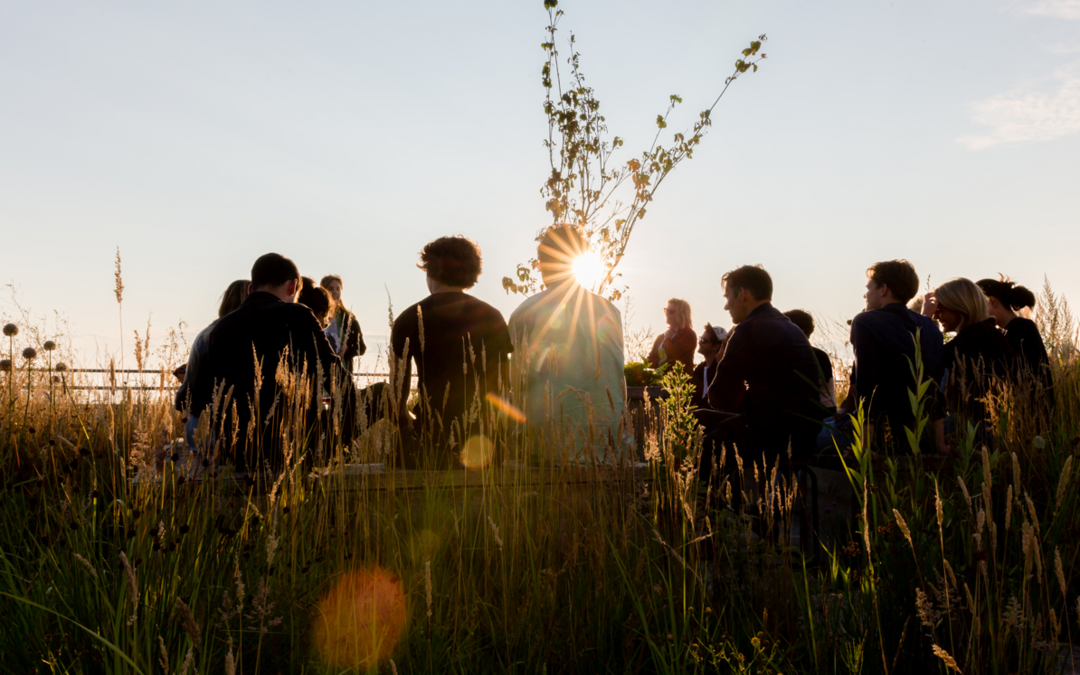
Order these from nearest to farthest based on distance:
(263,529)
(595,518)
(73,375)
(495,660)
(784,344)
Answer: (495,660) < (263,529) < (595,518) < (73,375) < (784,344)

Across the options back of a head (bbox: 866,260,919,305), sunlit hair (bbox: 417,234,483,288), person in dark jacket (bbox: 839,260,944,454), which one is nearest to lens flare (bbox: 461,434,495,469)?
sunlit hair (bbox: 417,234,483,288)

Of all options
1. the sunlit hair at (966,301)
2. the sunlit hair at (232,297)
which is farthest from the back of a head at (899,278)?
the sunlit hair at (232,297)

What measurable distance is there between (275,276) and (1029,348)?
4030mm

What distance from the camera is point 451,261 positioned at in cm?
354

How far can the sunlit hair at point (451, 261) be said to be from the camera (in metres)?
3.53

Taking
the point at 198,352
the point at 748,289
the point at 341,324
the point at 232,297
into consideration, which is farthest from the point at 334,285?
the point at 748,289

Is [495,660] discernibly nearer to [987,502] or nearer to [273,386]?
[987,502]

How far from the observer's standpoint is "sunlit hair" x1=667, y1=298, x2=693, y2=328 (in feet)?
22.3

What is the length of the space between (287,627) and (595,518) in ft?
2.84

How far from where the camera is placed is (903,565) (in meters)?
1.85

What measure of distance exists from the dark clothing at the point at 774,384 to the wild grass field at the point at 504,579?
1.09m

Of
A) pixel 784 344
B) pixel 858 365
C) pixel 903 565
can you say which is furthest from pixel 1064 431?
pixel 903 565

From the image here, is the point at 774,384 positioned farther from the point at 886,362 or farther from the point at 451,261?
the point at 451,261

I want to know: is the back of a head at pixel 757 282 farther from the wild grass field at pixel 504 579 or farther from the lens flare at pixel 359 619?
the lens flare at pixel 359 619
